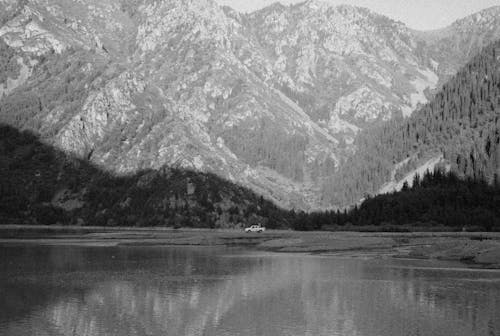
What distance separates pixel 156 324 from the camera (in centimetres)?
4681

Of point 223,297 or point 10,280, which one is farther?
point 10,280

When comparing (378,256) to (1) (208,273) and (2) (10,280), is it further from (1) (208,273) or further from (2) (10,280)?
(2) (10,280)

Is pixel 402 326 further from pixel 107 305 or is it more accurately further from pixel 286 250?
pixel 286 250

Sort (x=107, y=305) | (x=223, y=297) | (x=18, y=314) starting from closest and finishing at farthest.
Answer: (x=18, y=314) < (x=107, y=305) < (x=223, y=297)

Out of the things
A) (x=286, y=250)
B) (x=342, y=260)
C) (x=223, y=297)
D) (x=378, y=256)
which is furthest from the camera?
(x=286, y=250)

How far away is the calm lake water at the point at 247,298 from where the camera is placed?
150ft

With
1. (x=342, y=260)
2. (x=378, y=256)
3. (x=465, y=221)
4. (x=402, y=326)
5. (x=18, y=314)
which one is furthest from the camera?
(x=465, y=221)

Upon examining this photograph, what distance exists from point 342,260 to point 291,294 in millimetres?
41479

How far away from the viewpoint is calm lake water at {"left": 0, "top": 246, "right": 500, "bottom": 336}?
4581 centimetres

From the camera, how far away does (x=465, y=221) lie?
196875 mm

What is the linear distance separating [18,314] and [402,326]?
31.2 metres

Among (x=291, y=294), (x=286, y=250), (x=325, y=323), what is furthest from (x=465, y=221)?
(x=325, y=323)

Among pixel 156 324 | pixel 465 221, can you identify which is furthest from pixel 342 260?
pixel 465 221

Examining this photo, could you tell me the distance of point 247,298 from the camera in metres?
59.3
